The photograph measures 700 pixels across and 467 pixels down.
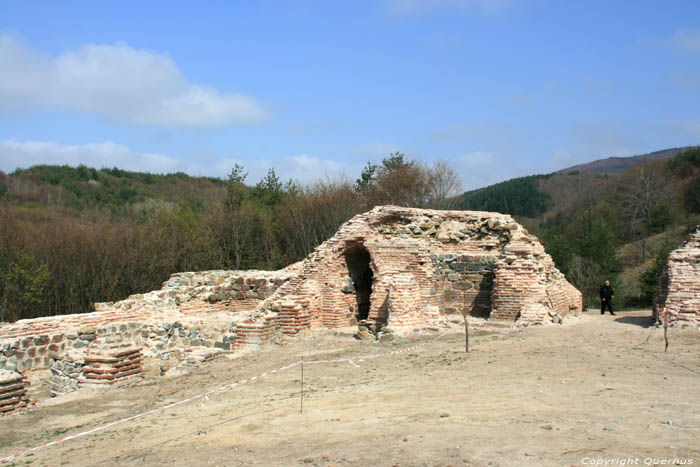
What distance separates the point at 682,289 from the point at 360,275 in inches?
301

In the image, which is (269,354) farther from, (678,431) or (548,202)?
(548,202)

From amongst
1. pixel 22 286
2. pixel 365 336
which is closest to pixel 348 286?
pixel 365 336

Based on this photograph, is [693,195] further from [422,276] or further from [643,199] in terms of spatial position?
[422,276]

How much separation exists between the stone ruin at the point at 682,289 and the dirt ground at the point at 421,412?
479 mm

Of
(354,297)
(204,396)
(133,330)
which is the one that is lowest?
(204,396)

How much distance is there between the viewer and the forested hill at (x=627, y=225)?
27.7 metres

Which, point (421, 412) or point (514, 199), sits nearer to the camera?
point (421, 412)

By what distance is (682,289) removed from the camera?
35.5 feet

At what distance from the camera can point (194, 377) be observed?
368 inches

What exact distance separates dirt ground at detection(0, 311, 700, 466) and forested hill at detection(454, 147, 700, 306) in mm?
18978

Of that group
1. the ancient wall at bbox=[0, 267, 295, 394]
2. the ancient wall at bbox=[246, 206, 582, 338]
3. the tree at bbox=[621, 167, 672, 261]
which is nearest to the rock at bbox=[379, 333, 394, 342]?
the ancient wall at bbox=[246, 206, 582, 338]

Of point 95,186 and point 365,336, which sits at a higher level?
point 95,186

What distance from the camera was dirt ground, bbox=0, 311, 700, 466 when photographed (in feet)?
14.1

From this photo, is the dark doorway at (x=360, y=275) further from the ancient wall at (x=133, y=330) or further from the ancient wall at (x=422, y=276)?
the ancient wall at (x=133, y=330)
